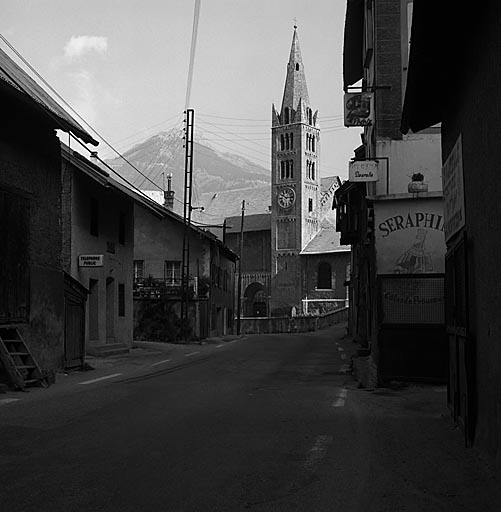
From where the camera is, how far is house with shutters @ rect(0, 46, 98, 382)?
15.5 m

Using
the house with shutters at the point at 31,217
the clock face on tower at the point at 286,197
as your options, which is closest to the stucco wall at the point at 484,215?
the house with shutters at the point at 31,217

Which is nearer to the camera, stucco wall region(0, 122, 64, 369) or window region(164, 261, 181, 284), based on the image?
stucco wall region(0, 122, 64, 369)

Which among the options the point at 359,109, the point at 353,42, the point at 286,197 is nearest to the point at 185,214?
the point at 353,42

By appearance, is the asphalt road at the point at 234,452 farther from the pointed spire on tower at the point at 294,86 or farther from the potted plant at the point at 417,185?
the pointed spire on tower at the point at 294,86

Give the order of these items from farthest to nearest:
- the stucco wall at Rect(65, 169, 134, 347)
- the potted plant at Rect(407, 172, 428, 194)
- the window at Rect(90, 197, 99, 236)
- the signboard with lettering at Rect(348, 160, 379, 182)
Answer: the window at Rect(90, 197, 99, 236)
the stucco wall at Rect(65, 169, 134, 347)
the signboard with lettering at Rect(348, 160, 379, 182)
the potted plant at Rect(407, 172, 428, 194)

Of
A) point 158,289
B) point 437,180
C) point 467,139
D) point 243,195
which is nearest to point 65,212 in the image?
point 437,180

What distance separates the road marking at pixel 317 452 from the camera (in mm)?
7332

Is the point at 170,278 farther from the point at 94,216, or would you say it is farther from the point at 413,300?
the point at 413,300

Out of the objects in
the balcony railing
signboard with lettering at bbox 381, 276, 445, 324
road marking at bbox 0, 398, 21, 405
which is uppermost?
the balcony railing

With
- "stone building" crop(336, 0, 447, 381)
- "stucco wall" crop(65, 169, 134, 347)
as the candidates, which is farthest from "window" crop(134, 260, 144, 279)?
"stone building" crop(336, 0, 447, 381)

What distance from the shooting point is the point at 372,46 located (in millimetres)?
19594

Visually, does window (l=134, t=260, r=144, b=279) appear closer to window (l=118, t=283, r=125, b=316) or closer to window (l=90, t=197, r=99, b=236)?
window (l=118, t=283, r=125, b=316)

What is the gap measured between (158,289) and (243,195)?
90.3 meters

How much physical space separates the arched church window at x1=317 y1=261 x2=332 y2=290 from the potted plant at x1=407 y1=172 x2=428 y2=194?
263ft
